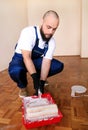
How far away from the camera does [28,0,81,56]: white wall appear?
3346 millimetres

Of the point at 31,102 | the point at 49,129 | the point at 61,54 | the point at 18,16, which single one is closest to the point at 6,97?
the point at 31,102

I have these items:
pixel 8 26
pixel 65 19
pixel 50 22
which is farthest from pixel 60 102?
pixel 65 19

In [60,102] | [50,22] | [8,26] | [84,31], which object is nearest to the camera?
[50,22]

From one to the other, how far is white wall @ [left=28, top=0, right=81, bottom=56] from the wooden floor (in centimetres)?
104

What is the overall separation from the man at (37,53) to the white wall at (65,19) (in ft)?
5.71

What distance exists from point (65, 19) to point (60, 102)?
84.1 inches

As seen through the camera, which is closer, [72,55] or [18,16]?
[18,16]

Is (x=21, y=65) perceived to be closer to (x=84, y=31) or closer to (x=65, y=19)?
(x=84, y=31)

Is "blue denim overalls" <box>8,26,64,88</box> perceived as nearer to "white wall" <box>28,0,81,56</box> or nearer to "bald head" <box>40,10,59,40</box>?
"bald head" <box>40,10,59,40</box>

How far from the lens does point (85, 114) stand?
1362mm

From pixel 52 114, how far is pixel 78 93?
634mm

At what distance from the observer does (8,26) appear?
274cm

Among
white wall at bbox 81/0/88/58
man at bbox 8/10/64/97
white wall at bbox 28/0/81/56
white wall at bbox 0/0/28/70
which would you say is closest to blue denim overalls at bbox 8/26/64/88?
man at bbox 8/10/64/97

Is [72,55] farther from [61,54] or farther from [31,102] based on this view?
[31,102]
